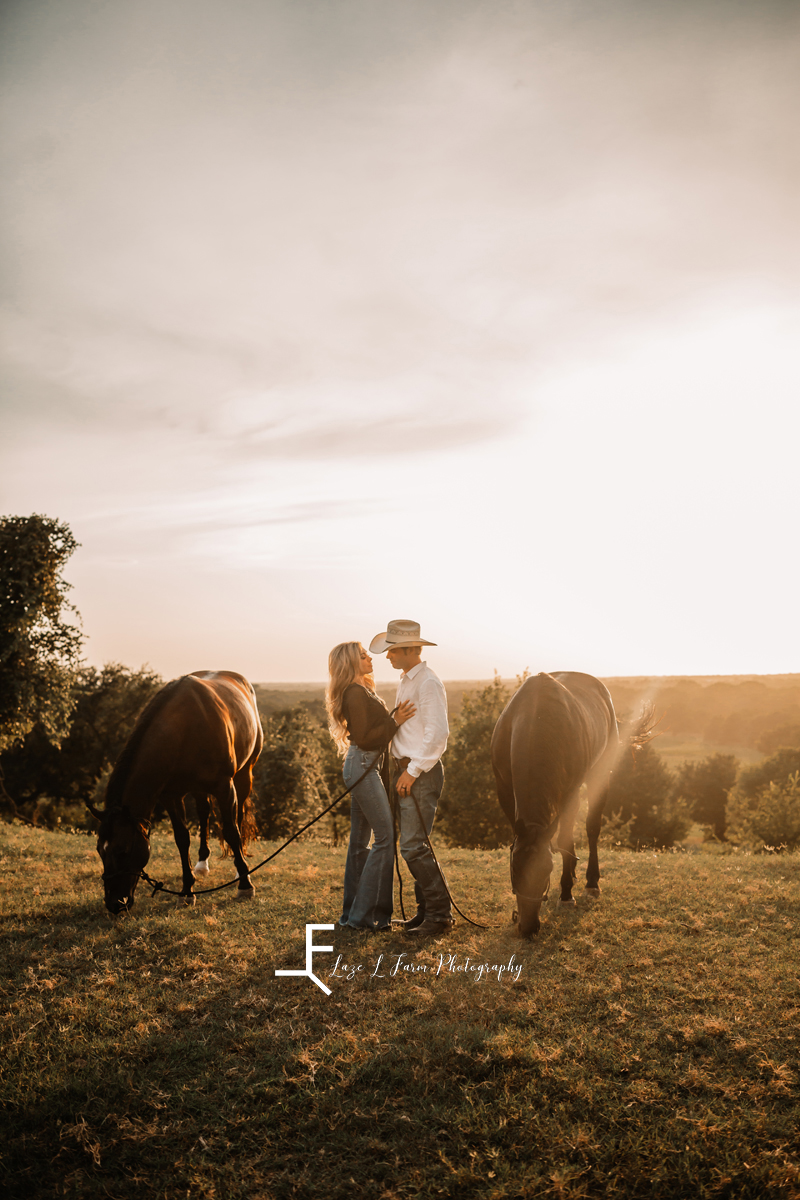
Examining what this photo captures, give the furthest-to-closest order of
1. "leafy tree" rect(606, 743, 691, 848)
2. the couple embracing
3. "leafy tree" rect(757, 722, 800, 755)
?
"leafy tree" rect(757, 722, 800, 755)
"leafy tree" rect(606, 743, 691, 848)
the couple embracing

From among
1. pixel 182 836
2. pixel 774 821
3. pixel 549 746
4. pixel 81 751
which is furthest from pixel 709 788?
pixel 182 836

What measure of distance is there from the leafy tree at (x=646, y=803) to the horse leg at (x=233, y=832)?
1216 inches

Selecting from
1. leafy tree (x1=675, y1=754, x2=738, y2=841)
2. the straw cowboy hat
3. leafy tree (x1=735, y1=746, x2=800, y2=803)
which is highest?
the straw cowboy hat

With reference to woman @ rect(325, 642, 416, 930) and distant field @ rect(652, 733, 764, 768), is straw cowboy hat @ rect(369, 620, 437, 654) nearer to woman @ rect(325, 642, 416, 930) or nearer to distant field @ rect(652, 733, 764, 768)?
woman @ rect(325, 642, 416, 930)

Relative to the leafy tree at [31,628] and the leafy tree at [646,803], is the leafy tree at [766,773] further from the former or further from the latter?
the leafy tree at [31,628]

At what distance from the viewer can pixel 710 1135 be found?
10.4 ft

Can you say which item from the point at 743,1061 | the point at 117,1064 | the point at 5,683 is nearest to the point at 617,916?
the point at 743,1061

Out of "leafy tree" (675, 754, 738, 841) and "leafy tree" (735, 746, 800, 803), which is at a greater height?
"leafy tree" (735, 746, 800, 803)

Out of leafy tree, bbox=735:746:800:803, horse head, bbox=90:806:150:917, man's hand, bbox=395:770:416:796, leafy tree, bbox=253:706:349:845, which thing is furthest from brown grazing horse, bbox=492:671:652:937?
leafy tree, bbox=735:746:800:803

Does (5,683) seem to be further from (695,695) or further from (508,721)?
(695,695)

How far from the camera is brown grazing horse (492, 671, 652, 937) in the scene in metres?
5.80

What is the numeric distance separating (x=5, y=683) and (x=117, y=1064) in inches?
561

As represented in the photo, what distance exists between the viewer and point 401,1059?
385 cm

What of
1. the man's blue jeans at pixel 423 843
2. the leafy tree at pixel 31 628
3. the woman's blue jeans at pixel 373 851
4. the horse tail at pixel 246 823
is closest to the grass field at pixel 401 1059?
the woman's blue jeans at pixel 373 851
